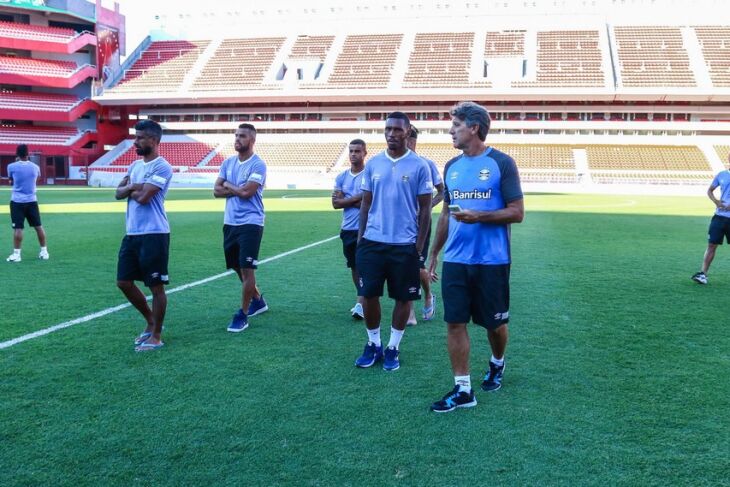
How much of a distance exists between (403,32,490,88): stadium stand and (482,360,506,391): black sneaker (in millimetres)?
44378

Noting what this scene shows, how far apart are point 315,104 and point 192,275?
144 feet

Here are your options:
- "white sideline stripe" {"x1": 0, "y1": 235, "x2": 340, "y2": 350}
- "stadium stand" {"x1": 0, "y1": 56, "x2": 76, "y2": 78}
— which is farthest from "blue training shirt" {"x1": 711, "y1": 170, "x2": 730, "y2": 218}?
"stadium stand" {"x1": 0, "y1": 56, "x2": 76, "y2": 78}

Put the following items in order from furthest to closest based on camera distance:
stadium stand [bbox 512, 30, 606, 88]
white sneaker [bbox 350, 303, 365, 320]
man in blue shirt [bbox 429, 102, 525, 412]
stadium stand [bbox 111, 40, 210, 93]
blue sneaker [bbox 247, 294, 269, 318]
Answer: stadium stand [bbox 111, 40, 210, 93] < stadium stand [bbox 512, 30, 606, 88] < blue sneaker [bbox 247, 294, 269, 318] < white sneaker [bbox 350, 303, 365, 320] < man in blue shirt [bbox 429, 102, 525, 412]

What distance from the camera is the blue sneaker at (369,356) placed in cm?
511

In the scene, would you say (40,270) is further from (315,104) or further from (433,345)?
(315,104)

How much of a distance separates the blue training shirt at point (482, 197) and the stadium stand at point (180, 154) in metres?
43.9

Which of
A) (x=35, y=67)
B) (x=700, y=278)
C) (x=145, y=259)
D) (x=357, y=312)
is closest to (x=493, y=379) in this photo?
(x=357, y=312)

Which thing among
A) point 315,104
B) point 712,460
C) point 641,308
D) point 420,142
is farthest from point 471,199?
point 315,104

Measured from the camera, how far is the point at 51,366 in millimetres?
4973

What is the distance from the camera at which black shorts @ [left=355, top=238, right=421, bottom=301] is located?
4980 millimetres

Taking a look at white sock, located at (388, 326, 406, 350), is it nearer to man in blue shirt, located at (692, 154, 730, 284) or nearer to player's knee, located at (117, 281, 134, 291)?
player's knee, located at (117, 281, 134, 291)

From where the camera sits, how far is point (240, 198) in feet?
20.3

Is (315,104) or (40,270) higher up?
(315,104)

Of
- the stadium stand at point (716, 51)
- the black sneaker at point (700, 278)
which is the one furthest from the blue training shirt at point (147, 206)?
the stadium stand at point (716, 51)
